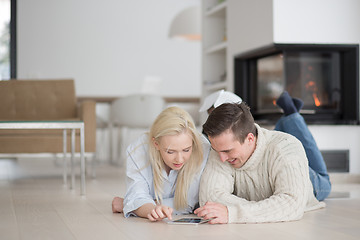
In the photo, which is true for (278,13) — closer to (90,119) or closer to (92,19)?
(90,119)

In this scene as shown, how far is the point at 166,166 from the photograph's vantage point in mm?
2529

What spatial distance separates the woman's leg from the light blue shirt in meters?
0.70

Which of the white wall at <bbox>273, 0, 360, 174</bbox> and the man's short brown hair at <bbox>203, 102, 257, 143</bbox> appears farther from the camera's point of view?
the white wall at <bbox>273, 0, 360, 174</bbox>

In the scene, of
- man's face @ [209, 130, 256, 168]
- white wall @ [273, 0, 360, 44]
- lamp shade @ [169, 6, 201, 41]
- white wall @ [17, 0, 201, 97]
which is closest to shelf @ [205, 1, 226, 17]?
lamp shade @ [169, 6, 201, 41]

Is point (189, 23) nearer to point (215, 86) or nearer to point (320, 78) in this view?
point (215, 86)

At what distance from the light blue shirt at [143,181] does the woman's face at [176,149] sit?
0.49 feet

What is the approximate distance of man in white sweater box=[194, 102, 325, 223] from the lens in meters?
2.21

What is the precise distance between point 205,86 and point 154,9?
3.01m

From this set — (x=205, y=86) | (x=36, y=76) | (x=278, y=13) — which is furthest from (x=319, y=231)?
(x=36, y=76)

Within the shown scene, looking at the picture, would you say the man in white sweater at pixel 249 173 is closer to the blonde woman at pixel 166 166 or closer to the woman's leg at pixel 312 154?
the blonde woman at pixel 166 166

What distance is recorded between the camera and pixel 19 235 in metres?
2.06

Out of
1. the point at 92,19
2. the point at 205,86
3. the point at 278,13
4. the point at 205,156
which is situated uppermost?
the point at 92,19

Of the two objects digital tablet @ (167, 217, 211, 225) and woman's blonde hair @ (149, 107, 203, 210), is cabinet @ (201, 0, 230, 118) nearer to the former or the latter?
woman's blonde hair @ (149, 107, 203, 210)

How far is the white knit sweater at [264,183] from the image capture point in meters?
2.24
